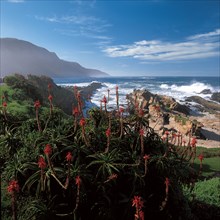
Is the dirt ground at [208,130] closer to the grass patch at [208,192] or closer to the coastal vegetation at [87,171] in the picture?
the grass patch at [208,192]

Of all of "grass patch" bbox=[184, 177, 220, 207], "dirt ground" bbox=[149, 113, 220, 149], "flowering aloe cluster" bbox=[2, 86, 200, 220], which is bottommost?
"dirt ground" bbox=[149, 113, 220, 149]

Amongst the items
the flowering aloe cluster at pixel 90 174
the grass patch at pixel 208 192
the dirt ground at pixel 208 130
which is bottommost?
the dirt ground at pixel 208 130

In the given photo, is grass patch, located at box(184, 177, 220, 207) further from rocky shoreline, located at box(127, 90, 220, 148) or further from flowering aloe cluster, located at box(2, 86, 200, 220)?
rocky shoreline, located at box(127, 90, 220, 148)

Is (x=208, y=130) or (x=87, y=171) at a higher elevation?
(x=87, y=171)

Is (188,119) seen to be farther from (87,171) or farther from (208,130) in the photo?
(87,171)

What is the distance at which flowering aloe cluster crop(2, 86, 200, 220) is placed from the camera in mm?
3732

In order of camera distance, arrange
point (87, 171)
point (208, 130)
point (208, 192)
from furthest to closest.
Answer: point (208, 130), point (208, 192), point (87, 171)

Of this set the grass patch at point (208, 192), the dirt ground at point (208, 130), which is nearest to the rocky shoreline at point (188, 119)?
the dirt ground at point (208, 130)

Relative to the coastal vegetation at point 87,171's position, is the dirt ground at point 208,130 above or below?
below

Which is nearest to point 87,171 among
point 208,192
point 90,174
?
point 90,174

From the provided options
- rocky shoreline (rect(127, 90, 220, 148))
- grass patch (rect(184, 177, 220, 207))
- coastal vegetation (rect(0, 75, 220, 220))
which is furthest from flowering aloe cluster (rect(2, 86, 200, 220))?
rocky shoreline (rect(127, 90, 220, 148))

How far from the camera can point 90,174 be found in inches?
152

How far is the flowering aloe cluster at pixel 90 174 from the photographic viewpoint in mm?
3732

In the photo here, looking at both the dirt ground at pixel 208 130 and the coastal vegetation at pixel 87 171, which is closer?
the coastal vegetation at pixel 87 171
